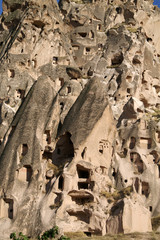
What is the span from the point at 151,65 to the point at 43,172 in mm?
20002

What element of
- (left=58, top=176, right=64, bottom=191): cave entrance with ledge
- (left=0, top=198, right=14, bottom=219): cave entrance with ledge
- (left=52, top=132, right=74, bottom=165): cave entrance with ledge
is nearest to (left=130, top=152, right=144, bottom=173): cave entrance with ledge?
(left=52, top=132, right=74, bottom=165): cave entrance with ledge

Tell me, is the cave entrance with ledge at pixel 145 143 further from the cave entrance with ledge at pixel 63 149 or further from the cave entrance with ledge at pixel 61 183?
the cave entrance with ledge at pixel 61 183

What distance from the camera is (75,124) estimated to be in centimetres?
2939

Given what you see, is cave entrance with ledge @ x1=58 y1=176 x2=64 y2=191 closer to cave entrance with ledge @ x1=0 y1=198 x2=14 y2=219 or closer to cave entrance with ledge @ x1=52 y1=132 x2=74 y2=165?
cave entrance with ledge @ x1=52 y1=132 x2=74 y2=165

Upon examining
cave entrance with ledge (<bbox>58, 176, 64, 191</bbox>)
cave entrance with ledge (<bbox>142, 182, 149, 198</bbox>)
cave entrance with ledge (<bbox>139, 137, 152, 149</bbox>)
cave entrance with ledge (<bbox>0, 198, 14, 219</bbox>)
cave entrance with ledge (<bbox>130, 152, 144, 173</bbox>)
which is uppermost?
cave entrance with ledge (<bbox>139, 137, 152, 149</bbox>)

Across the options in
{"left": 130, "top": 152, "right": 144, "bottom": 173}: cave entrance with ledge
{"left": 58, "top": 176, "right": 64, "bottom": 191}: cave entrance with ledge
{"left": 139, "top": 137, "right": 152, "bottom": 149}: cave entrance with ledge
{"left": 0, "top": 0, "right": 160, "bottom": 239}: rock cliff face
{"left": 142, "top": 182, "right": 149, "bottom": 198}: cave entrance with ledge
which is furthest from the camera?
{"left": 139, "top": 137, "right": 152, "bottom": 149}: cave entrance with ledge

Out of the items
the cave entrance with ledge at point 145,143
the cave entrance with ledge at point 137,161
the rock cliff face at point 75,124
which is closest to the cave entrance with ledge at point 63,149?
the rock cliff face at point 75,124

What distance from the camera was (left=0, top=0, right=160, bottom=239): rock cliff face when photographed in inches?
1057

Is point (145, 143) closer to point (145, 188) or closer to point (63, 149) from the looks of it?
point (145, 188)

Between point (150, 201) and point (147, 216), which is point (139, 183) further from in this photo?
point (147, 216)

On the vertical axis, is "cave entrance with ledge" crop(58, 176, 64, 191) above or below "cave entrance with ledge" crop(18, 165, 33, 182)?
below

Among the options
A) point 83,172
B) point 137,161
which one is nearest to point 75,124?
point 83,172

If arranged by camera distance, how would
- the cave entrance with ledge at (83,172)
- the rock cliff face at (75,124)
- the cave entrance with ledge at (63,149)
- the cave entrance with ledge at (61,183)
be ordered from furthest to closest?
the cave entrance with ledge at (63,149) → the cave entrance with ledge at (83,172) → the cave entrance with ledge at (61,183) → the rock cliff face at (75,124)

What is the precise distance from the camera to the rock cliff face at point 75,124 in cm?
2684
